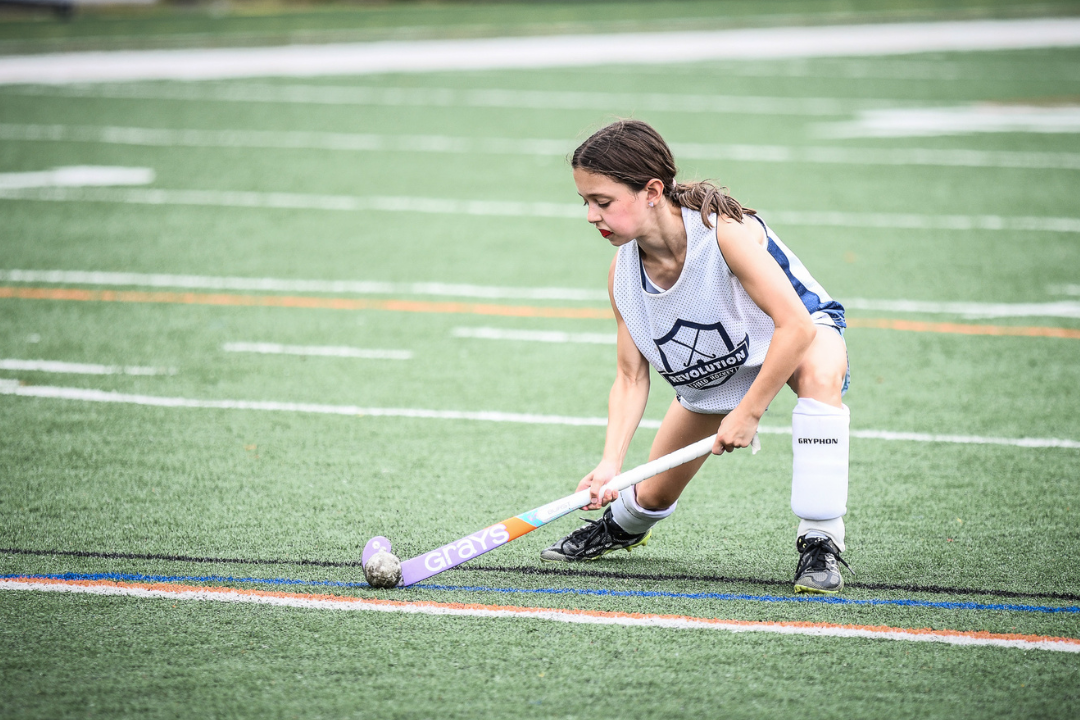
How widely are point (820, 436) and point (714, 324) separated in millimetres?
452

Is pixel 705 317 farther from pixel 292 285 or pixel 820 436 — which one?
pixel 292 285

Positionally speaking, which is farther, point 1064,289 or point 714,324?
point 1064,289

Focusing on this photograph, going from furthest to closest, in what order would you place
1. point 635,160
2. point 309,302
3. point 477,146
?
point 477,146 < point 309,302 < point 635,160

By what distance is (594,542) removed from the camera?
12.7 ft

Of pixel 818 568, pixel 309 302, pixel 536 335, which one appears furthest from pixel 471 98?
pixel 818 568

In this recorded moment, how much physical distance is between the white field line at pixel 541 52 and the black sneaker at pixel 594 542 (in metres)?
14.4

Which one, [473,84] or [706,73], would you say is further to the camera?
[706,73]

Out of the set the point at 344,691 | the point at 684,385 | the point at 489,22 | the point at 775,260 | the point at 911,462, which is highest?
the point at 489,22

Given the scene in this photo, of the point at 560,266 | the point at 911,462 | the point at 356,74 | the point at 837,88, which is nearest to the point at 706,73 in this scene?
the point at 837,88

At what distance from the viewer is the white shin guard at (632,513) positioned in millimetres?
3740

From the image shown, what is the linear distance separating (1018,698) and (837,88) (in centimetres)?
1436

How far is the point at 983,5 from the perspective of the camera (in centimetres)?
2508

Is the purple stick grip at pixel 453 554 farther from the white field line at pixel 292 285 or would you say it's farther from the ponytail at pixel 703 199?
the white field line at pixel 292 285

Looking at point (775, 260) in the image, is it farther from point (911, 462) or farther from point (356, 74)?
point (356, 74)
